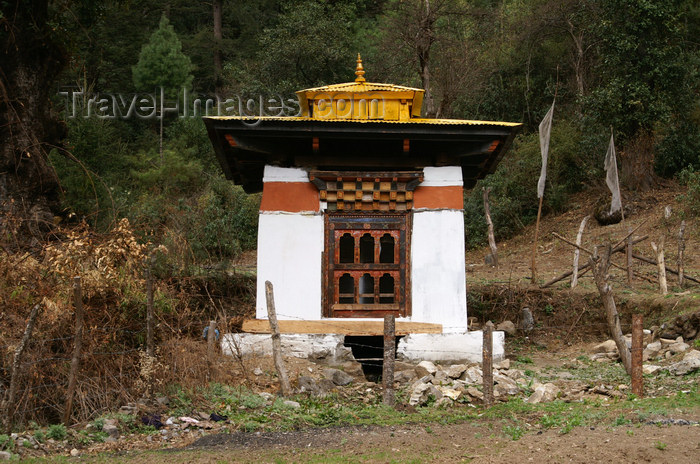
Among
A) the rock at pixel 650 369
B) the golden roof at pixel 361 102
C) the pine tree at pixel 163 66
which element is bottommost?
the rock at pixel 650 369

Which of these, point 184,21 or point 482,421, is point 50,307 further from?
point 184,21

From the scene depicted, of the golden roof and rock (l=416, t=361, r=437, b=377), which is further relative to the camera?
the golden roof

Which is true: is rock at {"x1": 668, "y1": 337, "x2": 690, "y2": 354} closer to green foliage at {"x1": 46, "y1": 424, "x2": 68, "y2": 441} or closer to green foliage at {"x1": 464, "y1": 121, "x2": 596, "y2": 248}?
green foliage at {"x1": 46, "y1": 424, "x2": 68, "y2": 441}

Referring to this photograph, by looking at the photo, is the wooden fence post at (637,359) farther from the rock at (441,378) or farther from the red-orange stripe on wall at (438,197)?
the red-orange stripe on wall at (438,197)

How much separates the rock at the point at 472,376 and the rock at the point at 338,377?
163 centimetres

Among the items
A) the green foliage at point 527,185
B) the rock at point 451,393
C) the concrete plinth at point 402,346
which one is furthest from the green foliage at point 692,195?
the rock at point 451,393

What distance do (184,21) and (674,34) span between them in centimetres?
2553

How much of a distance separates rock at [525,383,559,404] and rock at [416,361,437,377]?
175 centimetres

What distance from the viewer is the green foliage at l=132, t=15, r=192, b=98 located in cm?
3359

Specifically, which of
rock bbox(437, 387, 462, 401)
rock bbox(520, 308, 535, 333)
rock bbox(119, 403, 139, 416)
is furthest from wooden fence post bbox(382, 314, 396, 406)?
rock bbox(520, 308, 535, 333)

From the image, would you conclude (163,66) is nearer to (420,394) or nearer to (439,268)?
(439,268)

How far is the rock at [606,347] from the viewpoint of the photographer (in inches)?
524

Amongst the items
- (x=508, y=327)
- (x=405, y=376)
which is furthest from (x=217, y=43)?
(x=405, y=376)

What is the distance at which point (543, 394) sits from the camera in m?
10.1
